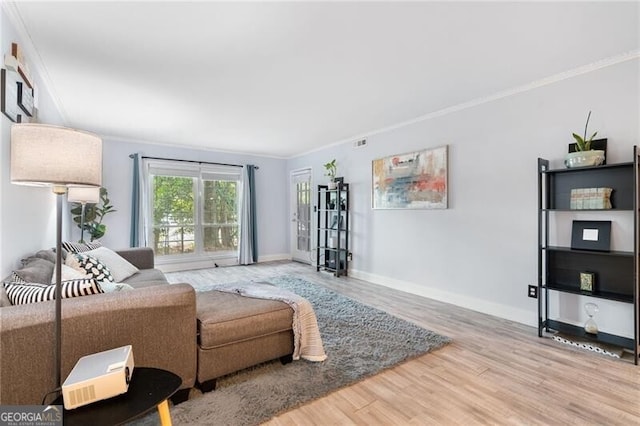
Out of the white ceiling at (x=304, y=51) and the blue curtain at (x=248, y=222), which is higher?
the white ceiling at (x=304, y=51)

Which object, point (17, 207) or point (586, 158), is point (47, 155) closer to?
point (17, 207)

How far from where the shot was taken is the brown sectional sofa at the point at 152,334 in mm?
1321

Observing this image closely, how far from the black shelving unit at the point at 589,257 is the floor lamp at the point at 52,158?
133 inches

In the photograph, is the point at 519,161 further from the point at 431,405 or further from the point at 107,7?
the point at 107,7

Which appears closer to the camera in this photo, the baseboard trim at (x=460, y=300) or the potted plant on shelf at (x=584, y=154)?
the potted plant on shelf at (x=584, y=154)

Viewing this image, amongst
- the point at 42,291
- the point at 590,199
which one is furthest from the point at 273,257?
the point at 590,199

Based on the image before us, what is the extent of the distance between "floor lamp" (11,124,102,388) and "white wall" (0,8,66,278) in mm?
877

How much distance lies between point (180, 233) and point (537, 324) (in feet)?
18.5

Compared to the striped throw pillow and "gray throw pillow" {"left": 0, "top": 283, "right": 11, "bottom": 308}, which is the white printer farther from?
the striped throw pillow

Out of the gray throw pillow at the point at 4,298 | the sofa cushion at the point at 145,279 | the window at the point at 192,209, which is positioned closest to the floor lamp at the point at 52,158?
the gray throw pillow at the point at 4,298

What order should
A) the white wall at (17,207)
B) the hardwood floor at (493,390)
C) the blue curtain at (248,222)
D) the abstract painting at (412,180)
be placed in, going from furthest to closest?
the blue curtain at (248,222) → the abstract painting at (412,180) → the white wall at (17,207) → the hardwood floor at (493,390)

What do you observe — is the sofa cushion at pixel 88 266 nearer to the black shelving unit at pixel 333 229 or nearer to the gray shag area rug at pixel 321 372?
the gray shag area rug at pixel 321 372

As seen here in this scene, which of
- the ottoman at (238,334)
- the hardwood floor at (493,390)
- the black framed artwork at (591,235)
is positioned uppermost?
the black framed artwork at (591,235)

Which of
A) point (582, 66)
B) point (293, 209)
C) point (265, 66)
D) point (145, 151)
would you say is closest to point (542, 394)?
point (582, 66)
